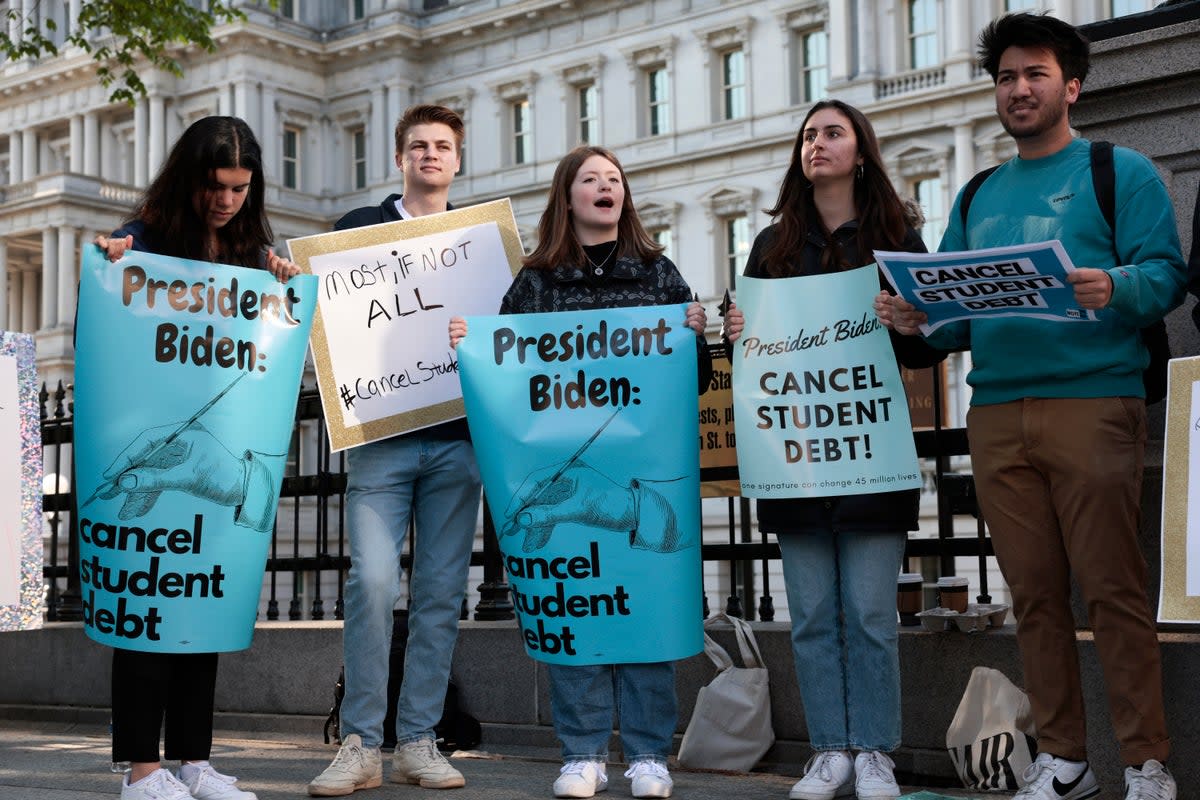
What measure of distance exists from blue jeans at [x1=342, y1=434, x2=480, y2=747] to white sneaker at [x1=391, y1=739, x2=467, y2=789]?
0.03 metres

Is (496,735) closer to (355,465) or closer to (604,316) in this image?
(355,465)

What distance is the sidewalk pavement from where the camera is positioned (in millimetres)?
4500

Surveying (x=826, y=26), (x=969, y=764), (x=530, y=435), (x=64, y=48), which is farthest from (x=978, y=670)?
(x=64, y=48)

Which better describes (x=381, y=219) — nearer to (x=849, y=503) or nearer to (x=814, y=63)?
(x=849, y=503)

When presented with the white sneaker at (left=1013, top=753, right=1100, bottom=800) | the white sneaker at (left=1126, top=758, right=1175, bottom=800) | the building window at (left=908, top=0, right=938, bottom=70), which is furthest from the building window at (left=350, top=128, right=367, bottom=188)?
the white sneaker at (left=1126, top=758, right=1175, bottom=800)

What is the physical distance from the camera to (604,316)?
4492 mm

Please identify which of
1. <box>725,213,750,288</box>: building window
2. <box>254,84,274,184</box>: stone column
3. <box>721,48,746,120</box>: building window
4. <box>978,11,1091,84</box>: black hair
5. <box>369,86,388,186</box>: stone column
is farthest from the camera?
<box>254,84,274,184</box>: stone column

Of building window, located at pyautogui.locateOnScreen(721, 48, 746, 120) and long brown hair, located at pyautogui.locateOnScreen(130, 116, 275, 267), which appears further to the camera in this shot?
building window, located at pyautogui.locateOnScreen(721, 48, 746, 120)

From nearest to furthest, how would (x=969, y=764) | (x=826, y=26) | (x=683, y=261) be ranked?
(x=969, y=764)
(x=826, y=26)
(x=683, y=261)

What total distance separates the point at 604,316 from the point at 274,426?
0.98m

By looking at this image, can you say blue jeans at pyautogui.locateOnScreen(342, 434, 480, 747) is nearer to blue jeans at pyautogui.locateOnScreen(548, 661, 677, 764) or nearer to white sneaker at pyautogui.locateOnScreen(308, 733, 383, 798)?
white sneaker at pyautogui.locateOnScreen(308, 733, 383, 798)

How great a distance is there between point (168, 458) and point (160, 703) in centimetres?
65

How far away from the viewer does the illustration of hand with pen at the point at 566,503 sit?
441 centimetres

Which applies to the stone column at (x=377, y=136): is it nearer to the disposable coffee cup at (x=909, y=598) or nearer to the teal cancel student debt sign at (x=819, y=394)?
the disposable coffee cup at (x=909, y=598)
